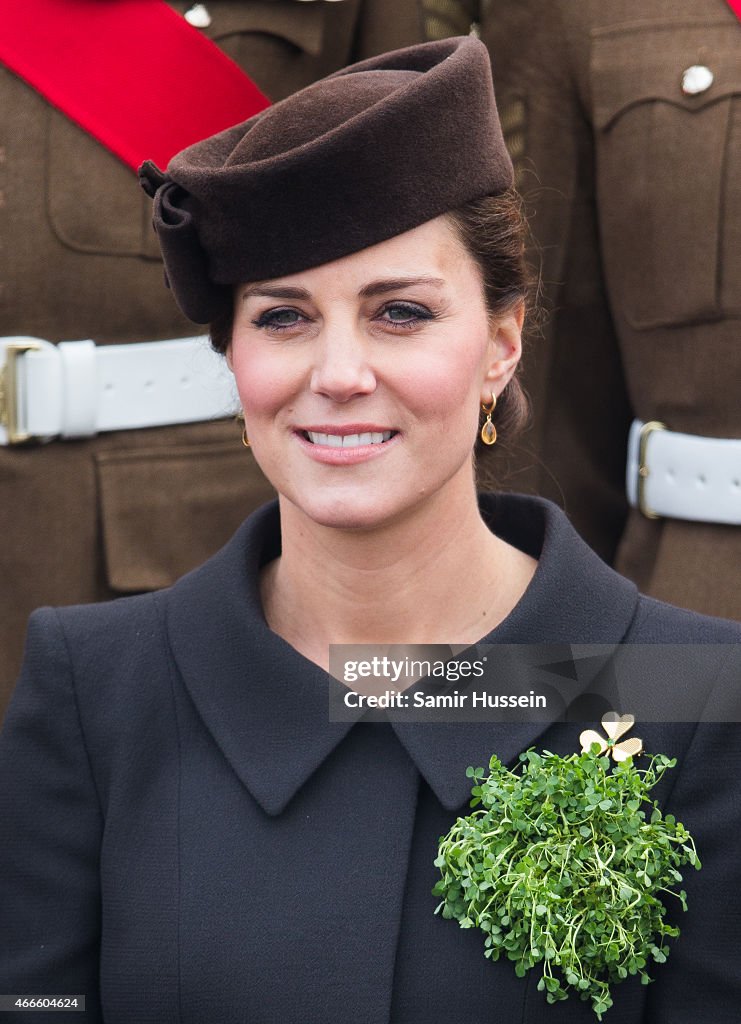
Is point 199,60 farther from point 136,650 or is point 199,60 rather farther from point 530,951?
point 530,951

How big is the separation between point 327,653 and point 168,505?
0.76 meters

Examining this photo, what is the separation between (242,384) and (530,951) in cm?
73

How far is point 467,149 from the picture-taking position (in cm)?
203

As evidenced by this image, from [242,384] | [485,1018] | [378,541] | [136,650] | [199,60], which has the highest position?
[199,60]

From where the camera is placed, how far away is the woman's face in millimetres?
1993

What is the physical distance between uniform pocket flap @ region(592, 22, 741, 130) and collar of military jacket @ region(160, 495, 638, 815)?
2.57ft

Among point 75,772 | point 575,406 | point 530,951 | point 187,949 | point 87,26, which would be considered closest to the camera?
point 530,951

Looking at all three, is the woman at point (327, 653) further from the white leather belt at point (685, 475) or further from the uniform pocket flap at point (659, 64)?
the uniform pocket flap at point (659, 64)

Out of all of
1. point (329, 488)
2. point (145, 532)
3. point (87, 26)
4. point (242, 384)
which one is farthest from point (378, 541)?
point (87, 26)

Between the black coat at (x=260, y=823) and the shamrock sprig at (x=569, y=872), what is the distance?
5 centimetres

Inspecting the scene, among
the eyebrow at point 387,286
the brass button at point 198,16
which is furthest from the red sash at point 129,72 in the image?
the eyebrow at point 387,286

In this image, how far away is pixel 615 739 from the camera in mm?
2004

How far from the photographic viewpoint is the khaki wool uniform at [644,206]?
2.65 m

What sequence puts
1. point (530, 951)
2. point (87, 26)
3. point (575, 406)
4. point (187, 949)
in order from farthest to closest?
point (575, 406) < point (87, 26) < point (187, 949) < point (530, 951)
